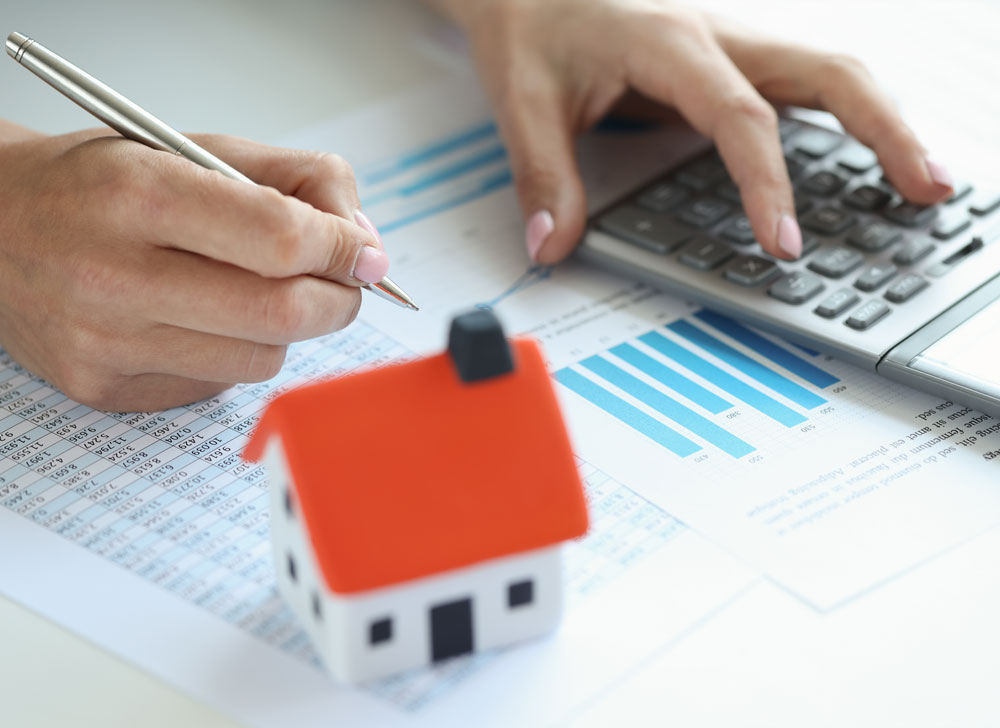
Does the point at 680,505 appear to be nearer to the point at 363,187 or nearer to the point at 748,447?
the point at 748,447

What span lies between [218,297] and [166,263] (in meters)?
0.03

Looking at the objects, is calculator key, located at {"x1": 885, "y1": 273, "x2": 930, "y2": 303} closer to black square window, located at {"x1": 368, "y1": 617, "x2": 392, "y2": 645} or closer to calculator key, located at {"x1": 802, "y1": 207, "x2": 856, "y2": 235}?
calculator key, located at {"x1": 802, "y1": 207, "x2": 856, "y2": 235}

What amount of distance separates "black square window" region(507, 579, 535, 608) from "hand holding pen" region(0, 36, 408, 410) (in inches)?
7.2

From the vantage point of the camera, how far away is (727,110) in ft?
2.27

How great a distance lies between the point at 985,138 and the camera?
0.80 m

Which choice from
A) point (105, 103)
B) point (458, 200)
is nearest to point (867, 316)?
point (458, 200)

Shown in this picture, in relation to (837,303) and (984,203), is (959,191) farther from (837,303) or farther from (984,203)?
(837,303)

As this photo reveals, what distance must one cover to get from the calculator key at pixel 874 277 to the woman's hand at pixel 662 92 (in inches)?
1.7

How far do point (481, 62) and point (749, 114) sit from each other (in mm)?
263

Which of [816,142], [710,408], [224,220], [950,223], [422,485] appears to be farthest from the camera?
[816,142]

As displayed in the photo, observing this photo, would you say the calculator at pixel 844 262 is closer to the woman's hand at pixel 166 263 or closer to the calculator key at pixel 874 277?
the calculator key at pixel 874 277

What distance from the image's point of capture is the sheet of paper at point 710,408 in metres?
0.48

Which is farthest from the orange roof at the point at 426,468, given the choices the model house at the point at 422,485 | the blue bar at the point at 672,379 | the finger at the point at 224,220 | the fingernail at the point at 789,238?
the fingernail at the point at 789,238

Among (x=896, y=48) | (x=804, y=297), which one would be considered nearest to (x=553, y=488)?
(x=804, y=297)
